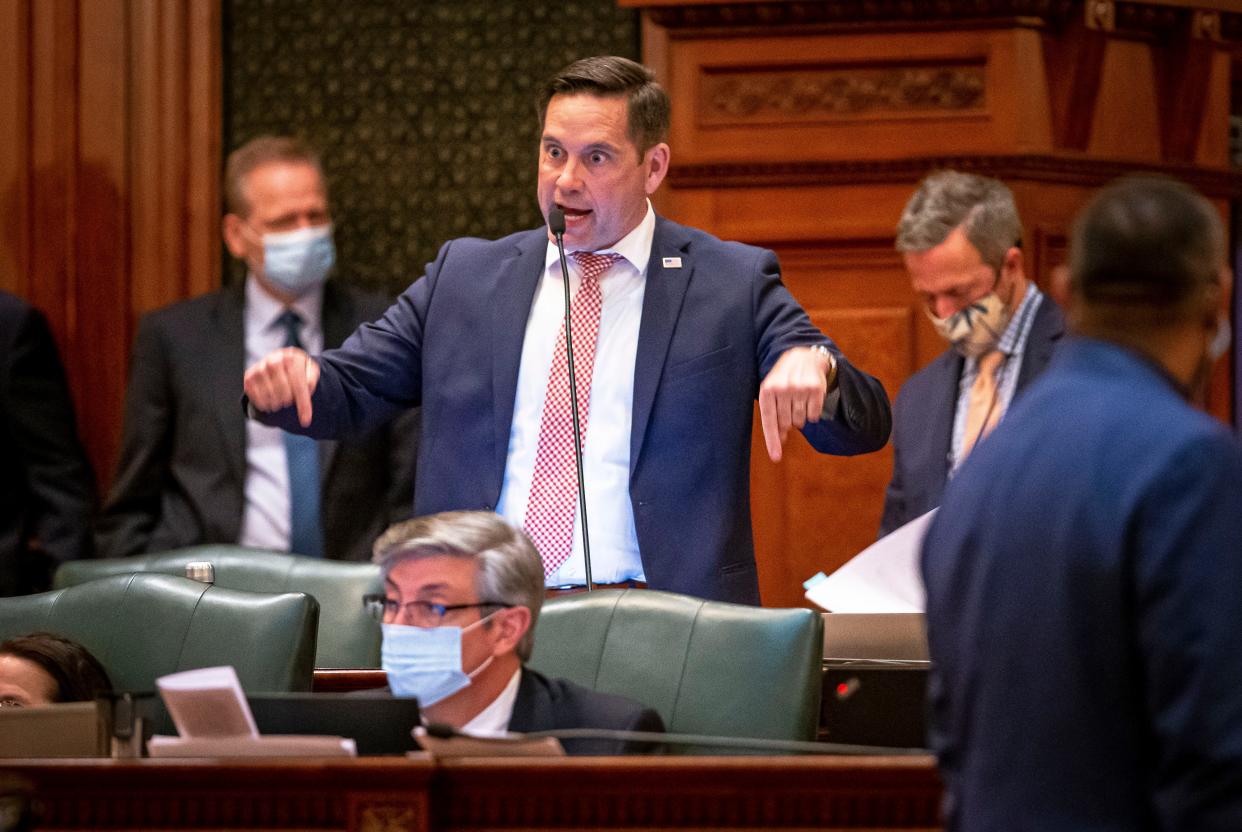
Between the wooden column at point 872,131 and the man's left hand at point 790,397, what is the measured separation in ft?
6.97

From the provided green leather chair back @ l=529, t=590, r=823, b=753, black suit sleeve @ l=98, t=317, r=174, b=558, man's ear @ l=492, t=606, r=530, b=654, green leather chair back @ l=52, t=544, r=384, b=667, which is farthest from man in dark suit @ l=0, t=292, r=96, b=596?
man's ear @ l=492, t=606, r=530, b=654

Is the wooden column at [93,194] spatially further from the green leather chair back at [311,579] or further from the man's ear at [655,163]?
the man's ear at [655,163]

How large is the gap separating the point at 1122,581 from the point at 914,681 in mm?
1095

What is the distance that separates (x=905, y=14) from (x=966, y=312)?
3.22 ft

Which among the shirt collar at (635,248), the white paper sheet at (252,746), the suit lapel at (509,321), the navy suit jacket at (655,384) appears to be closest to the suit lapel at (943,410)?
the navy suit jacket at (655,384)

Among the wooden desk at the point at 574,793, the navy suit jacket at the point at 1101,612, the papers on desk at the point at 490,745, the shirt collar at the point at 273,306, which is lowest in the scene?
the wooden desk at the point at 574,793

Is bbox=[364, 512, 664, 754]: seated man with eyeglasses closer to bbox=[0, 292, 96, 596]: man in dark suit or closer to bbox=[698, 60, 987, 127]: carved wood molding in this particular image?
bbox=[0, 292, 96, 596]: man in dark suit

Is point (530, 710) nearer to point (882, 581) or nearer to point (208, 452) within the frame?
point (882, 581)

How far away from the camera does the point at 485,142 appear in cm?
506

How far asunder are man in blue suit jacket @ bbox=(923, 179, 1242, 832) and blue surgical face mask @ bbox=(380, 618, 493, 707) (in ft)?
3.43

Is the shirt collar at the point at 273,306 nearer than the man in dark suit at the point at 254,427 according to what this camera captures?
No

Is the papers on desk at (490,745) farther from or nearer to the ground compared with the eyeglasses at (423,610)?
nearer to the ground

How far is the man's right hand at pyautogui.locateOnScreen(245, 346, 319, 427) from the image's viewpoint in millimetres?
2852

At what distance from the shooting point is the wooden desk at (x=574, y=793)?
1976mm
